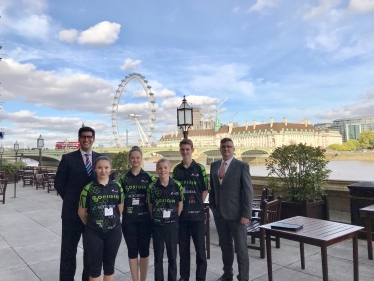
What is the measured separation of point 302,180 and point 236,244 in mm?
2805

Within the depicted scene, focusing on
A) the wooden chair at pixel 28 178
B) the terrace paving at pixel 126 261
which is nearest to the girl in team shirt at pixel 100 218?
the terrace paving at pixel 126 261

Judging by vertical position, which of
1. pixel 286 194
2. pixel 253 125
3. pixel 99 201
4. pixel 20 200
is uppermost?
pixel 253 125

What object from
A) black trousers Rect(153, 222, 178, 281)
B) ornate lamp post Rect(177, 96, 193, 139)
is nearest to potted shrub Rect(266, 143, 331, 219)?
ornate lamp post Rect(177, 96, 193, 139)

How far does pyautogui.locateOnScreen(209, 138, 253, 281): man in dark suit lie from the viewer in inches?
132

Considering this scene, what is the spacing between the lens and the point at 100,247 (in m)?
2.85

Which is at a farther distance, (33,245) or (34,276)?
(33,245)

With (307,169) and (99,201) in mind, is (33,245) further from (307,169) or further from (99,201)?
(307,169)

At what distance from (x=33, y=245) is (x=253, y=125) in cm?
12115

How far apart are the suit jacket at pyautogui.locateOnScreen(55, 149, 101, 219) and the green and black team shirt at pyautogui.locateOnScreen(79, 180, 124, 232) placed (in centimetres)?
24

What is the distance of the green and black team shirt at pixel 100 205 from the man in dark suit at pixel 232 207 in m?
1.20

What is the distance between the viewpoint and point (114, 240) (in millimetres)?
2885

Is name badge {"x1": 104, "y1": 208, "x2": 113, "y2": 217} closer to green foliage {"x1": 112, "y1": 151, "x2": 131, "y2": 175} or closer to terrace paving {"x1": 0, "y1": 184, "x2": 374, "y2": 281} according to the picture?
terrace paving {"x1": 0, "y1": 184, "x2": 374, "y2": 281}


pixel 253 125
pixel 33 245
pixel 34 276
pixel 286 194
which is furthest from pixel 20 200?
pixel 253 125

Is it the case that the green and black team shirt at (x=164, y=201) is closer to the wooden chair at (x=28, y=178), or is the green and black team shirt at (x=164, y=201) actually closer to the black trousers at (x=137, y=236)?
the black trousers at (x=137, y=236)
